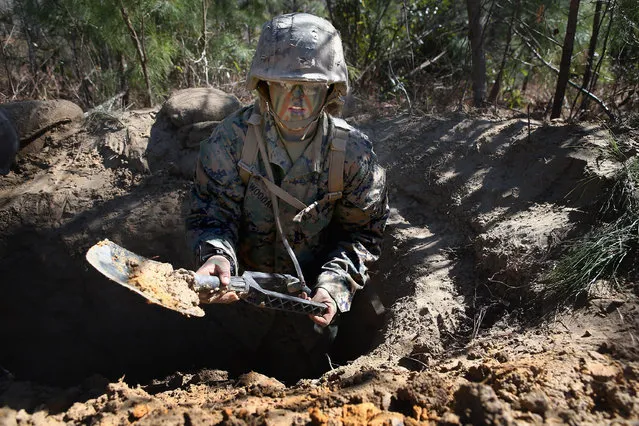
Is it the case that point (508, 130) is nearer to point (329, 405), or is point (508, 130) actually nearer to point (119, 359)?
point (329, 405)

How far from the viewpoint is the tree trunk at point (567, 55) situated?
385cm

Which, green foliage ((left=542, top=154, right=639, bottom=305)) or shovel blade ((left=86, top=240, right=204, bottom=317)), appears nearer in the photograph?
shovel blade ((left=86, top=240, right=204, bottom=317))

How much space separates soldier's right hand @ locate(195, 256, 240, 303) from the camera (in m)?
2.17

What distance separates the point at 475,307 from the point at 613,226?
0.78 m

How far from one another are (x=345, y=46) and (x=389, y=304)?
153 inches

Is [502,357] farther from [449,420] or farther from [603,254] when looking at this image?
[603,254]

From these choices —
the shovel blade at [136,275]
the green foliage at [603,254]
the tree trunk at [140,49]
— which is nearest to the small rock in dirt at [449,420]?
the shovel blade at [136,275]

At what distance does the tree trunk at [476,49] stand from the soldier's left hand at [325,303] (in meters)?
2.95

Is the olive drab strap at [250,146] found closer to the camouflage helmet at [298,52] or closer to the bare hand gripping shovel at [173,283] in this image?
the camouflage helmet at [298,52]

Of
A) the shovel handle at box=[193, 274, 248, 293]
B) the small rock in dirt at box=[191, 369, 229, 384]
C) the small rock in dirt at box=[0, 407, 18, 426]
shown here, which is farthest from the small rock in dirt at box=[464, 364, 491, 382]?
the small rock in dirt at box=[191, 369, 229, 384]

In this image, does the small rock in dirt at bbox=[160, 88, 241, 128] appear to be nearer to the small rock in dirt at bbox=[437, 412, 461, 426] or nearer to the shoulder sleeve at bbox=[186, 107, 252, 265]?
the shoulder sleeve at bbox=[186, 107, 252, 265]

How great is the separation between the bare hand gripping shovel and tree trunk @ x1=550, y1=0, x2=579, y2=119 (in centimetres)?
277

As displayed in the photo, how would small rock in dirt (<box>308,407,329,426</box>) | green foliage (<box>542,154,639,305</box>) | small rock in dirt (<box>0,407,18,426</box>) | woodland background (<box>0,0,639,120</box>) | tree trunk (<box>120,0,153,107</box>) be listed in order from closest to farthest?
small rock in dirt (<box>308,407,329,426</box>) < small rock in dirt (<box>0,407,18,426</box>) < green foliage (<box>542,154,639,305</box>) < tree trunk (<box>120,0,153,107</box>) < woodland background (<box>0,0,639,120</box>)

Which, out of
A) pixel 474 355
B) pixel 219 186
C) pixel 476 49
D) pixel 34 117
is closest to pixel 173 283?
pixel 219 186
